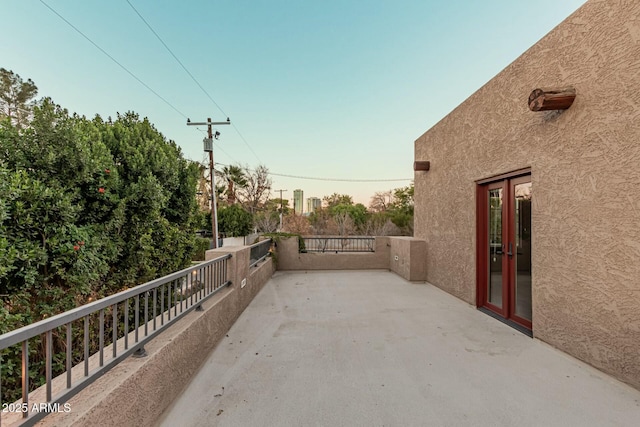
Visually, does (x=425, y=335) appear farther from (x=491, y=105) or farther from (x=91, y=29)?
(x=91, y=29)

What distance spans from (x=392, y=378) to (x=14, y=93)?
18.3 meters

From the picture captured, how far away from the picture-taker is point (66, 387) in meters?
1.18

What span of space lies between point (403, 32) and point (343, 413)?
8.33 m

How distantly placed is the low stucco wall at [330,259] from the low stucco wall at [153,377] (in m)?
3.87

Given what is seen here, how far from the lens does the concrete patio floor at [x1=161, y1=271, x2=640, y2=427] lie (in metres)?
1.71

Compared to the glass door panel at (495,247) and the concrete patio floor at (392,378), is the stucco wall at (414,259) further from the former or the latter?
the concrete patio floor at (392,378)

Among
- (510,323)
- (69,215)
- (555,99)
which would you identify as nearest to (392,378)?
(510,323)

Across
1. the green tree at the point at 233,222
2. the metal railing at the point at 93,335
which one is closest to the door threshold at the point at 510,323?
the metal railing at the point at 93,335

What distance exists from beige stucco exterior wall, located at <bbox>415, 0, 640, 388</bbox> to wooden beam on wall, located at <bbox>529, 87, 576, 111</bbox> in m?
0.06

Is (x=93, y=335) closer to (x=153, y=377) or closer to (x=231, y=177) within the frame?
(x=153, y=377)

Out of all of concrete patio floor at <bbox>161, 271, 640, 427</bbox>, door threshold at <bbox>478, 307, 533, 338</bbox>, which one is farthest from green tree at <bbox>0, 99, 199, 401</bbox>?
door threshold at <bbox>478, 307, 533, 338</bbox>

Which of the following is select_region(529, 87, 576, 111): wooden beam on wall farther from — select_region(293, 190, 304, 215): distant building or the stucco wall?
select_region(293, 190, 304, 215): distant building

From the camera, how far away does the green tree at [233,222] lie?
51.4ft

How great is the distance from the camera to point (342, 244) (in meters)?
7.75
